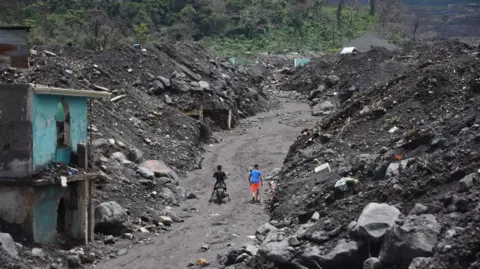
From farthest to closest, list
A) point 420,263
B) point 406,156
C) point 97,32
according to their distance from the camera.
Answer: point 97,32
point 406,156
point 420,263

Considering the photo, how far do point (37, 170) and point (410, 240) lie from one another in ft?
23.3

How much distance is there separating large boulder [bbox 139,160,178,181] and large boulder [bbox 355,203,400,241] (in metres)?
11.1

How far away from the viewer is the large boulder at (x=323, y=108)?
36.4 m

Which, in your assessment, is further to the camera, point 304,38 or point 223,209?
point 304,38

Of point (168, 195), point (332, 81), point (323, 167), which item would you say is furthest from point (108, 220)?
point (332, 81)

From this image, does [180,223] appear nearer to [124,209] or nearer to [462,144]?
[124,209]

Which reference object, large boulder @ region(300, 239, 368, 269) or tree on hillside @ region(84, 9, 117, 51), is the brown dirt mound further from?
tree on hillside @ region(84, 9, 117, 51)

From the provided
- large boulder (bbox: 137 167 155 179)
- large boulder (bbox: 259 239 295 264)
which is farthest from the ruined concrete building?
large boulder (bbox: 137 167 155 179)

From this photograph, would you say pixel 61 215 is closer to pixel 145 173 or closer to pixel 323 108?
pixel 145 173

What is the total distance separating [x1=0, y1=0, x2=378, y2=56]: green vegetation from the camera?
53834 millimetres

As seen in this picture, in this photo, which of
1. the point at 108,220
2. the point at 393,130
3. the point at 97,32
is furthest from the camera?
the point at 97,32

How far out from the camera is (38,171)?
12625 mm

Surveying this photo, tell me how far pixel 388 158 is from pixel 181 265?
4.41m

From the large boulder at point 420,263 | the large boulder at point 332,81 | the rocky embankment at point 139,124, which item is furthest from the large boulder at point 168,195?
the large boulder at point 332,81
